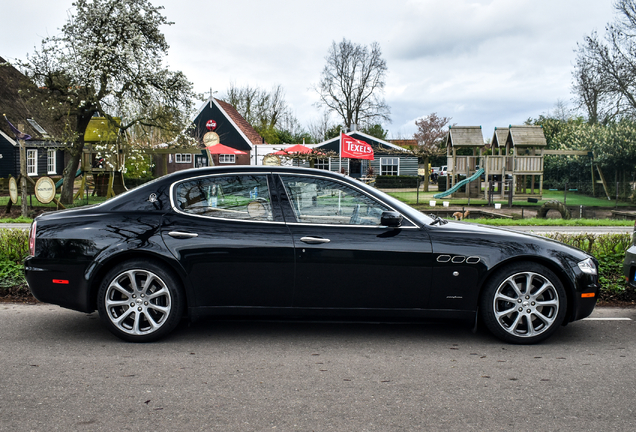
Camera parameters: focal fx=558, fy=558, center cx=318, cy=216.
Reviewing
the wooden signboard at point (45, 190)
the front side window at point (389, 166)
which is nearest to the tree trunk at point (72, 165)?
the wooden signboard at point (45, 190)

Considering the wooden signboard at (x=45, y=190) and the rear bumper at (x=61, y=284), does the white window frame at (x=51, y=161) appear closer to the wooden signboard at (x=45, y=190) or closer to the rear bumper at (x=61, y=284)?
the wooden signboard at (x=45, y=190)

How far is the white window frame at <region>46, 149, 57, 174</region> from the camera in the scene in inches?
1534

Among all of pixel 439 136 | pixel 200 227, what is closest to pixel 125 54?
pixel 200 227

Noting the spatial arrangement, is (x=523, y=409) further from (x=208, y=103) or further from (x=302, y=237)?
(x=208, y=103)

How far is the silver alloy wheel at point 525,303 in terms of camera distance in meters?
4.82

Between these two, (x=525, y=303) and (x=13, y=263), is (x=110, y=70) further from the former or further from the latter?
(x=525, y=303)

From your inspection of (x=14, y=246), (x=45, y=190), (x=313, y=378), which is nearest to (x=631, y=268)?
(x=313, y=378)

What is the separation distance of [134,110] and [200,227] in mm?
20626

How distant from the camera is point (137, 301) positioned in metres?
4.82

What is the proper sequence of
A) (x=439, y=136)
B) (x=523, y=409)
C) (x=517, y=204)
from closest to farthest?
(x=523, y=409), (x=517, y=204), (x=439, y=136)

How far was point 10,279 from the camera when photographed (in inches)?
259

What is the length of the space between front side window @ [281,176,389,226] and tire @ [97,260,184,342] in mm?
1285

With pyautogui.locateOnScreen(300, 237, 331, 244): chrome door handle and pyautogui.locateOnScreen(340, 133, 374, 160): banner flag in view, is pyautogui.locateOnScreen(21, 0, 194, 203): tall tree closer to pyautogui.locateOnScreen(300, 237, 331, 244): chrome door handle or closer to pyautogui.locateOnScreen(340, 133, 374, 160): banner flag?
pyautogui.locateOnScreen(340, 133, 374, 160): banner flag

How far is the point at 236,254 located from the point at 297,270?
540mm
